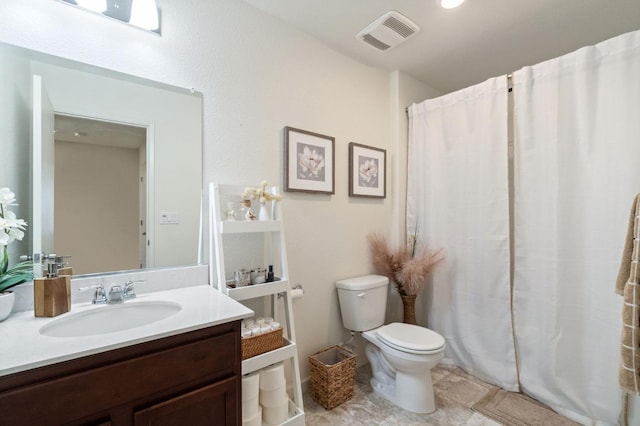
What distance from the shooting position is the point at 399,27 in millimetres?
1825

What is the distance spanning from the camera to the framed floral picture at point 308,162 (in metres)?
1.82

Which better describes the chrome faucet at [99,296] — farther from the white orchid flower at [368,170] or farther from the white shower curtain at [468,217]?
the white shower curtain at [468,217]

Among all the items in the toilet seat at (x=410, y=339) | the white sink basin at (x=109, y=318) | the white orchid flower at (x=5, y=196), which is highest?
the white orchid flower at (x=5, y=196)

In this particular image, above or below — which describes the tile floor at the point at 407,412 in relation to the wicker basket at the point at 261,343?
below

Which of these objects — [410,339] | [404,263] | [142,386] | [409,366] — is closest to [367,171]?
[404,263]

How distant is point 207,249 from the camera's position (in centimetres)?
153

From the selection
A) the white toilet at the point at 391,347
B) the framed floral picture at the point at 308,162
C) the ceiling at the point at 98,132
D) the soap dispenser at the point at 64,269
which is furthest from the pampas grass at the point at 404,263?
the soap dispenser at the point at 64,269

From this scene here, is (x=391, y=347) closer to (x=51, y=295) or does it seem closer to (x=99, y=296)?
(x=99, y=296)

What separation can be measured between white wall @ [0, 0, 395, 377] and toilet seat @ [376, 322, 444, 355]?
1.32 feet

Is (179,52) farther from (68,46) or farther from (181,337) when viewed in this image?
(181,337)

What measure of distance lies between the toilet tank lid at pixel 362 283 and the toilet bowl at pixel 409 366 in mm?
300

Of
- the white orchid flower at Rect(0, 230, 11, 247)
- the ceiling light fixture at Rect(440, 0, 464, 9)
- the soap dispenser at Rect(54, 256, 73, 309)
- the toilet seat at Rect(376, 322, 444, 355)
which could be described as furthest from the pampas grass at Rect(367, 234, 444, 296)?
the white orchid flower at Rect(0, 230, 11, 247)

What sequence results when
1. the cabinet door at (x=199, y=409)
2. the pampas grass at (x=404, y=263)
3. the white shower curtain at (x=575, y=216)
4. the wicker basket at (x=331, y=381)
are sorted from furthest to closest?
1. the pampas grass at (x=404, y=263)
2. the wicker basket at (x=331, y=381)
3. the white shower curtain at (x=575, y=216)
4. the cabinet door at (x=199, y=409)

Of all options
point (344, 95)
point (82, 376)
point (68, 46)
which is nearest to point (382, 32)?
point (344, 95)
